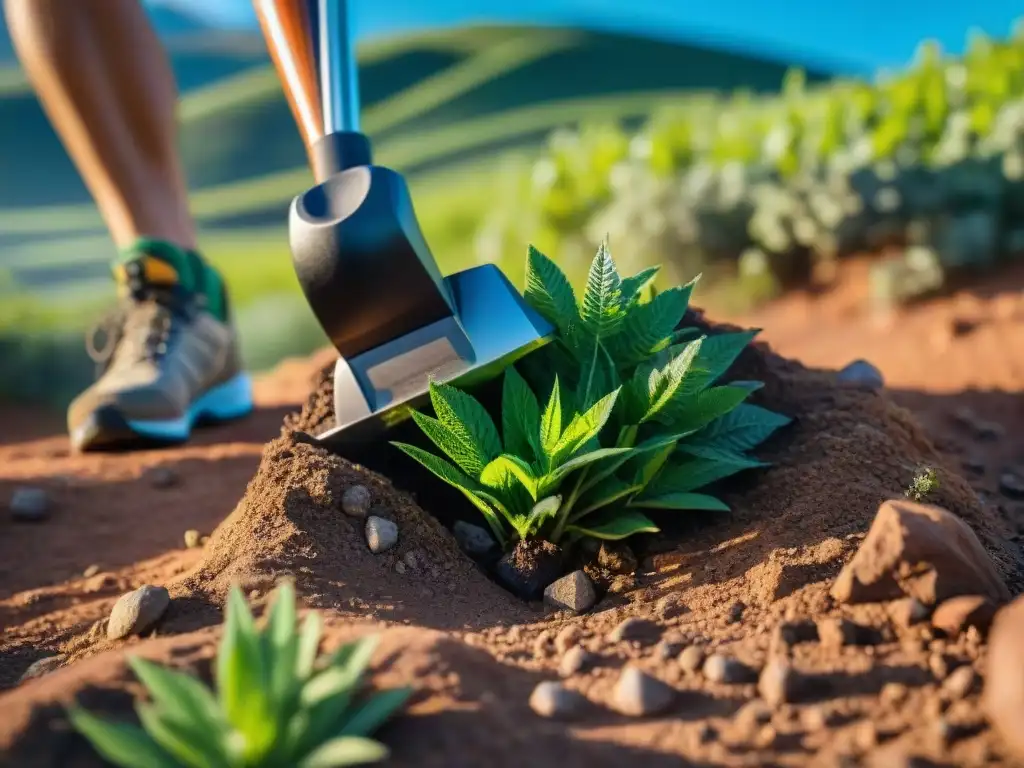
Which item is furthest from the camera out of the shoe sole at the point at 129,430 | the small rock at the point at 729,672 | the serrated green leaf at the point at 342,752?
the shoe sole at the point at 129,430

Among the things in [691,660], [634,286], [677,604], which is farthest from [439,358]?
[691,660]

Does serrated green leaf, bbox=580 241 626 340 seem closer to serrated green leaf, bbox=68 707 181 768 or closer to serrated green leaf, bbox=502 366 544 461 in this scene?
serrated green leaf, bbox=502 366 544 461

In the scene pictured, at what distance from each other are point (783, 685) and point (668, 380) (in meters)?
0.59

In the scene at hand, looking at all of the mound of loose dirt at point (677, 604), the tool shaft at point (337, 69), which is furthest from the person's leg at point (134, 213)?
the tool shaft at point (337, 69)

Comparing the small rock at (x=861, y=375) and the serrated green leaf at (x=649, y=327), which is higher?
the serrated green leaf at (x=649, y=327)

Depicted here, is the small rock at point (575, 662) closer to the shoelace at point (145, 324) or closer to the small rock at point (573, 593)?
the small rock at point (573, 593)

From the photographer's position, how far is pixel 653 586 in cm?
146

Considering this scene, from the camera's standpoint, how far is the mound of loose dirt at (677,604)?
1.00m

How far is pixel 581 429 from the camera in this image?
1.44 metres

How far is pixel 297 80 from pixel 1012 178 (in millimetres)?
3368

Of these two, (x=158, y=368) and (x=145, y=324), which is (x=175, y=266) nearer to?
(x=145, y=324)

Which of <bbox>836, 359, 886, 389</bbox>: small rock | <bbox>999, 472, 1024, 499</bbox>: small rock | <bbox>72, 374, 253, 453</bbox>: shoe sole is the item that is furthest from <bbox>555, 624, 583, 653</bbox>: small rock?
<bbox>72, 374, 253, 453</bbox>: shoe sole

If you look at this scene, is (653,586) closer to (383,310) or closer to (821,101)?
(383,310)

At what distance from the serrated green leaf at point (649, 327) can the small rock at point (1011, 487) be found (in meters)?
0.99
